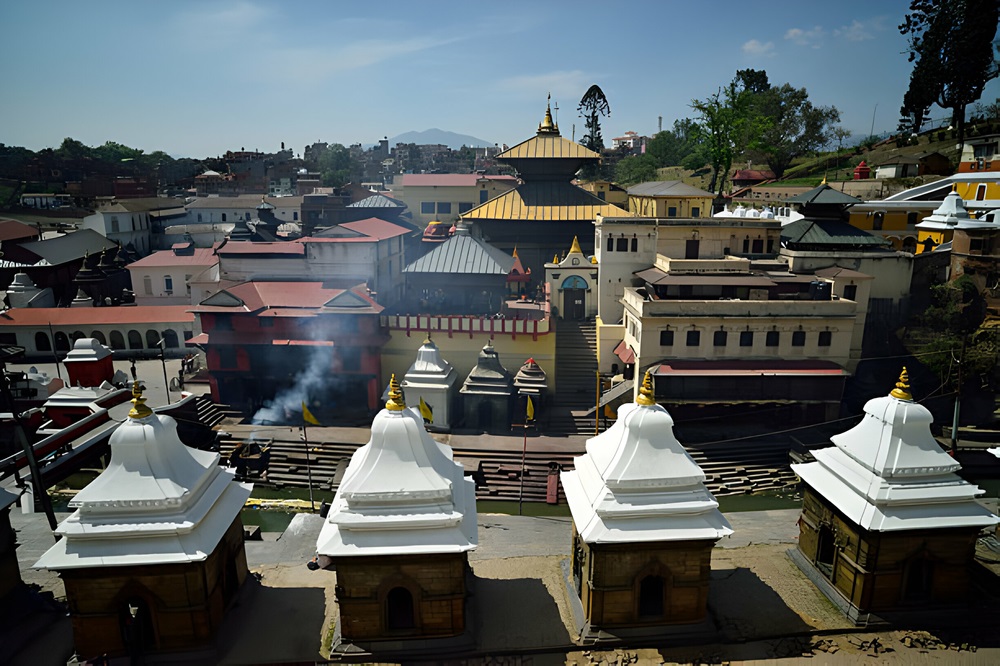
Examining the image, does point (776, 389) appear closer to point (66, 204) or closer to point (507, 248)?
point (507, 248)

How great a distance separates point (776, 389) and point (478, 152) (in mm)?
157114

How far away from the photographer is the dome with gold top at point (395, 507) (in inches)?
475

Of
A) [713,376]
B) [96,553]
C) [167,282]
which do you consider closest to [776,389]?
[713,376]

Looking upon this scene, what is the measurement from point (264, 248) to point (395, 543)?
90.7 ft

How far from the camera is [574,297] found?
36.2 meters

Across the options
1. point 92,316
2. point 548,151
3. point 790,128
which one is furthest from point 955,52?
point 92,316

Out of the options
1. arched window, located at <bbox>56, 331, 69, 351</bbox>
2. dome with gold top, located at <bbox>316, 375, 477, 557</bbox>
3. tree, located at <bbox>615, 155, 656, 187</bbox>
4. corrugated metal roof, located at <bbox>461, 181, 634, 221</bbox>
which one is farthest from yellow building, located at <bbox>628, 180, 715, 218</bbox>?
arched window, located at <bbox>56, 331, 69, 351</bbox>

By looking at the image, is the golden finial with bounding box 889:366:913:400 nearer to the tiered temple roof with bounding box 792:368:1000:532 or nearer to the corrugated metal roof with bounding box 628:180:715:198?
the tiered temple roof with bounding box 792:368:1000:532

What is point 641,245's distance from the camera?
108 ft

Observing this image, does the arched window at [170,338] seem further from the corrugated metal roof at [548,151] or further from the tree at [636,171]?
the tree at [636,171]

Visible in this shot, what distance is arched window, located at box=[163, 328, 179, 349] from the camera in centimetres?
3778

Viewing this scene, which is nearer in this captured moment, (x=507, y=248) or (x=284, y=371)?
(x=284, y=371)

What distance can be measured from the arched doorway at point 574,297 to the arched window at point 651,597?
2363 cm

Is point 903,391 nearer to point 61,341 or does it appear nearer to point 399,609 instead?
point 399,609
